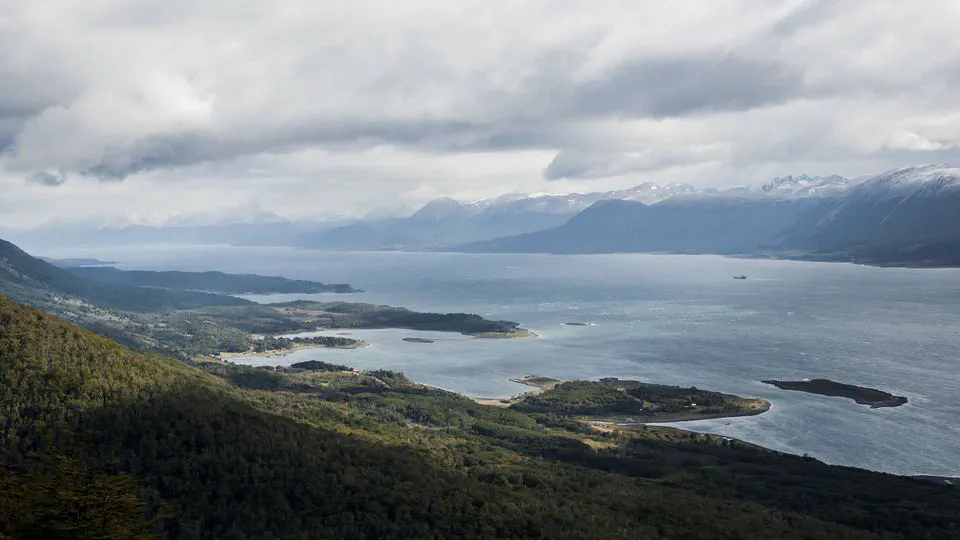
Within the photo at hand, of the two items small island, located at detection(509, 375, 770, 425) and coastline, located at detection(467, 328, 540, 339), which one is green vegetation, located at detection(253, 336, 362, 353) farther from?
small island, located at detection(509, 375, 770, 425)

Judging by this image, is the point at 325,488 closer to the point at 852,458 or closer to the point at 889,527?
the point at 889,527

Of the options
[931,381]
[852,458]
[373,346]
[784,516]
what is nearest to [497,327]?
[373,346]

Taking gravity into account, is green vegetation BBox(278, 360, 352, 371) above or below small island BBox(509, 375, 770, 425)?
above

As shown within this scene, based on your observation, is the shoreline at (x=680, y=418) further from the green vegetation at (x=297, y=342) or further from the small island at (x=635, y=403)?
the green vegetation at (x=297, y=342)

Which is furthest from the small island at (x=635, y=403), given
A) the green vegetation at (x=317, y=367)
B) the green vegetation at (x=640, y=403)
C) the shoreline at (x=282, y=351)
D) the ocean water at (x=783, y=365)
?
the shoreline at (x=282, y=351)

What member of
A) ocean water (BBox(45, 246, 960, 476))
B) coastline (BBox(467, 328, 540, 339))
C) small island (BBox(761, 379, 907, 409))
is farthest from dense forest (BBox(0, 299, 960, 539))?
coastline (BBox(467, 328, 540, 339))

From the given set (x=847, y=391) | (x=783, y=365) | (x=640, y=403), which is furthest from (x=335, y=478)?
(x=783, y=365)
